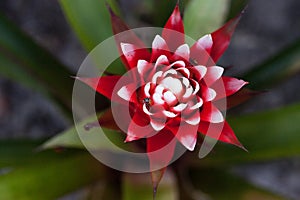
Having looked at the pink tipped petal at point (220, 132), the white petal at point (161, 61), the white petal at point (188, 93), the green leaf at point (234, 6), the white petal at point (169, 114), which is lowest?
the green leaf at point (234, 6)

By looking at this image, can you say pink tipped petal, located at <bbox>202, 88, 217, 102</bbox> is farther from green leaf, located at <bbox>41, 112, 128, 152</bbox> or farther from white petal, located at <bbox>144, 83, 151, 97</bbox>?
green leaf, located at <bbox>41, 112, 128, 152</bbox>

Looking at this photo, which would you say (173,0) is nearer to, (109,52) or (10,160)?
(109,52)

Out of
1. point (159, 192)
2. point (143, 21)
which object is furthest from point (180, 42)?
point (143, 21)

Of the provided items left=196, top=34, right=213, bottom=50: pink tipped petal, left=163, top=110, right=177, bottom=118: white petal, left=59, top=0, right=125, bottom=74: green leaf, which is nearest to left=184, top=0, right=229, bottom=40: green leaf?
left=59, top=0, right=125, bottom=74: green leaf

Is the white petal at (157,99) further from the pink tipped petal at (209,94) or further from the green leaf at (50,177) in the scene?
the green leaf at (50,177)

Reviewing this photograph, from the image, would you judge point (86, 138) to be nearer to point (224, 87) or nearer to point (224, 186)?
point (224, 87)

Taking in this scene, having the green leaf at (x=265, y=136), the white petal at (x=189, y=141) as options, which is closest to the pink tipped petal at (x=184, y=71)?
the white petal at (x=189, y=141)
